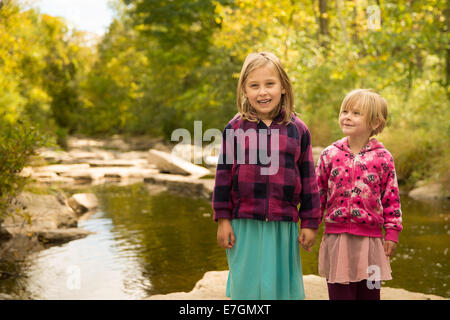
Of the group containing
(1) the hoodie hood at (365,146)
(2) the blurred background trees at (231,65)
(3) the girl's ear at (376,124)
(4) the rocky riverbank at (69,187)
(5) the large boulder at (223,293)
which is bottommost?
(4) the rocky riverbank at (69,187)

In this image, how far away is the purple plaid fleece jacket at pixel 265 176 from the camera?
8.04ft

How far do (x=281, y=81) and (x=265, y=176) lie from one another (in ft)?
1.51

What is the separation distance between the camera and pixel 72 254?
6.35 meters

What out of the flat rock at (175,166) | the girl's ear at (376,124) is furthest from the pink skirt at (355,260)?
the flat rock at (175,166)

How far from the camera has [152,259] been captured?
20.2 ft

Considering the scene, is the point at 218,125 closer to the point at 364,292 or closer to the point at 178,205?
the point at 178,205

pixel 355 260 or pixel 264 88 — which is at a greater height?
pixel 264 88

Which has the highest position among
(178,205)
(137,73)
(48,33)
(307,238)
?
(48,33)

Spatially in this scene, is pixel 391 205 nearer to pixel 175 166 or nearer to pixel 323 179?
pixel 323 179

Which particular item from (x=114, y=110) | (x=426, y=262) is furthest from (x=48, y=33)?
(x=426, y=262)

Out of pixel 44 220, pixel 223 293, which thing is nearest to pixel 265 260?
pixel 223 293

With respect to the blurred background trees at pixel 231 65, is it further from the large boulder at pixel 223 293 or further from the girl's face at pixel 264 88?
the girl's face at pixel 264 88

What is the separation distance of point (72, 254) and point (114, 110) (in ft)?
122

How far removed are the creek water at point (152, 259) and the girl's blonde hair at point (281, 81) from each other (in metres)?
Result: 2.82
